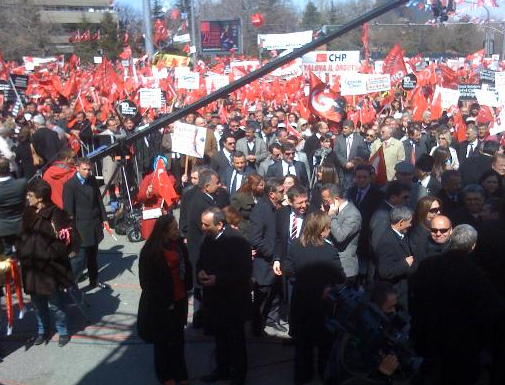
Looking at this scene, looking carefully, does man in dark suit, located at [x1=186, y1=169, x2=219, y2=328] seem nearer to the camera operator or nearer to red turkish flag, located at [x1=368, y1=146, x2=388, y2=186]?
red turkish flag, located at [x1=368, y1=146, x2=388, y2=186]

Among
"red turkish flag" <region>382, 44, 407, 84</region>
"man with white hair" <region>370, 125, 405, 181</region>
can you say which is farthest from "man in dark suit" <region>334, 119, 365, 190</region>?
"red turkish flag" <region>382, 44, 407, 84</region>

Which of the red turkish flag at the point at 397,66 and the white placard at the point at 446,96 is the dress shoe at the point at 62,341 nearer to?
the white placard at the point at 446,96

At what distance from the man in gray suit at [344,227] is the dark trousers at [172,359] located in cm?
169

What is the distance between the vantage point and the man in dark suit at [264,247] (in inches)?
265

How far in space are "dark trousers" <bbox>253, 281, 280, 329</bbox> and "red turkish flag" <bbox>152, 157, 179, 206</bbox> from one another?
2.67m

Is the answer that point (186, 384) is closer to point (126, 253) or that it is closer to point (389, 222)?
point (389, 222)

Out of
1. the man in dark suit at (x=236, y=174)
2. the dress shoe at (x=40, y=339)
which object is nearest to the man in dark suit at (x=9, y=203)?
the dress shoe at (x=40, y=339)

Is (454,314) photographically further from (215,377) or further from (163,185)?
(163,185)

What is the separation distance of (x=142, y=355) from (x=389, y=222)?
8.63ft

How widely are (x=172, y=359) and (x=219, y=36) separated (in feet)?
127

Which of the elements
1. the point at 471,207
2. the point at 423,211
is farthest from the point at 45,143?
the point at 471,207

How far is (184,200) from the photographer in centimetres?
789

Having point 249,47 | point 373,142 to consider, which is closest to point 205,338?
point 373,142

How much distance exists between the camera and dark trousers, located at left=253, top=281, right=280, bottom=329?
272 inches
